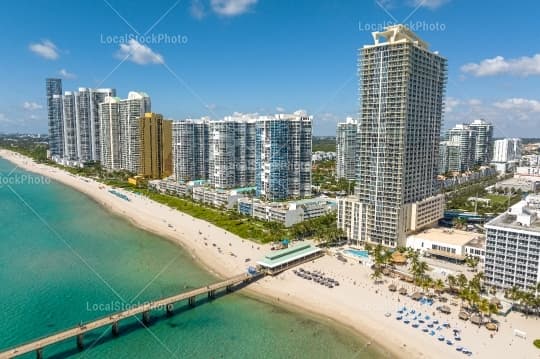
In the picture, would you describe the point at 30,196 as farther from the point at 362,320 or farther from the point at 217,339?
the point at 362,320

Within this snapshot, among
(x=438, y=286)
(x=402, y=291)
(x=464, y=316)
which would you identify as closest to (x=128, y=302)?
(x=402, y=291)

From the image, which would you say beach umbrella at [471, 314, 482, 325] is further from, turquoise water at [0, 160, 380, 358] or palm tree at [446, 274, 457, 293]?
turquoise water at [0, 160, 380, 358]

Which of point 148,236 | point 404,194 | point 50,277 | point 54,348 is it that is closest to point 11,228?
point 148,236

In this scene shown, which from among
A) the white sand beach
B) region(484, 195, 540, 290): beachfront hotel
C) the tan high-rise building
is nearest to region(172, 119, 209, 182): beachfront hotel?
the tan high-rise building

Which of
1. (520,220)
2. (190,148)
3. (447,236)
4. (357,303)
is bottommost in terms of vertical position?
(357,303)

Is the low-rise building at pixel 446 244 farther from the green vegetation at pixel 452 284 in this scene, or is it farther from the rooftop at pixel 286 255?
the rooftop at pixel 286 255

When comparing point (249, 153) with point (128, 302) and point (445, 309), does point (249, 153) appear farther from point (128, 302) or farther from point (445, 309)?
point (445, 309)

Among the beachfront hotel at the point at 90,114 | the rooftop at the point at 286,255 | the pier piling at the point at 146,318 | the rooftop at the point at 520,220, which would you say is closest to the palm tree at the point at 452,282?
the rooftop at the point at 520,220
